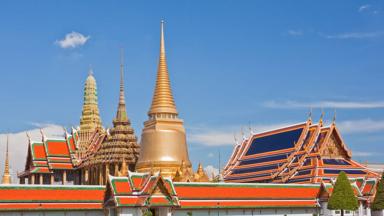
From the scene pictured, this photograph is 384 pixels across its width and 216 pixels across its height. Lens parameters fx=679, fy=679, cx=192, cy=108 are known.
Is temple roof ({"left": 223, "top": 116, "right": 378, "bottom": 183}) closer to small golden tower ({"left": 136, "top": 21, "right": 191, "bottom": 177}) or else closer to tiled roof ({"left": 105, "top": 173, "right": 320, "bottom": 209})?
tiled roof ({"left": 105, "top": 173, "right": 320, "bottom": 209})

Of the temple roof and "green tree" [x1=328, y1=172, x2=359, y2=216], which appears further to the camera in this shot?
the temple roof

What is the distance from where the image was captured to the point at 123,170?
63.2 metres

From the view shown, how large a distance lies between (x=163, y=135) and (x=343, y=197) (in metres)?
22.0

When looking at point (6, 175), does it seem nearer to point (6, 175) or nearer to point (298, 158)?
point (6, 175)

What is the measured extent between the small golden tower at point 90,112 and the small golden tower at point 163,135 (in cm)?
2395

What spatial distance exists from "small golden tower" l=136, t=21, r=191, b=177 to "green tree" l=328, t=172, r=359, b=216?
1863 centimetres

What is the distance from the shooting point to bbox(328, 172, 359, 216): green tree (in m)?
50.2

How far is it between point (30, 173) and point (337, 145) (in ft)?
121

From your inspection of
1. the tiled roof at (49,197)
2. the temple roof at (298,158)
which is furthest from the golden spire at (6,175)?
the tiled roof at (49,197)

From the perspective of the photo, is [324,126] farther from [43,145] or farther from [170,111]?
[43,145]

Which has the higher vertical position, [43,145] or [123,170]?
[43,145]

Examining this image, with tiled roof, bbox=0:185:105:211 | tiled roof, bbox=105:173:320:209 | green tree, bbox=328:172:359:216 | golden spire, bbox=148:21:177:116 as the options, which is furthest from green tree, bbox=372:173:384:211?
golden spire, bbox=148:21:177:116

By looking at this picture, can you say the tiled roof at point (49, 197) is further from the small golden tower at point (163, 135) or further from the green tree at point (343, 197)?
the small golden tower at point (163, 135)

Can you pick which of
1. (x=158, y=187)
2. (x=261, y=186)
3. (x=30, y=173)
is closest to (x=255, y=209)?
(x=261, y=186)
